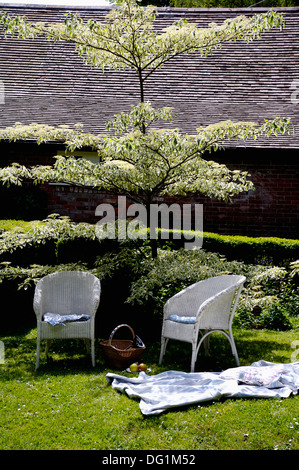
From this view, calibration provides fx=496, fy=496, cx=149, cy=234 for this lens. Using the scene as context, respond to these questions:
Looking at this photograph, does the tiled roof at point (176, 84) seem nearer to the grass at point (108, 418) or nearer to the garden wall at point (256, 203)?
the garden wall at point (256, 203)

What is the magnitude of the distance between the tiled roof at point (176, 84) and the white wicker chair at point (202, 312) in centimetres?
534

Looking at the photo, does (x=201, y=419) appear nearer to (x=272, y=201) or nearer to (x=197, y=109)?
(x=272, y=201)

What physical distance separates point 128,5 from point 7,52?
8.58m

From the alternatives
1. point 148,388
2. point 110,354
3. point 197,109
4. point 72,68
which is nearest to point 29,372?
point 110,354

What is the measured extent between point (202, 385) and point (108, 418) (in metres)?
1.08

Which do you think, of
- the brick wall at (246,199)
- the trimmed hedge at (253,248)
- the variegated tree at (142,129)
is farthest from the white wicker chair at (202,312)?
the brick wall at (246,199)

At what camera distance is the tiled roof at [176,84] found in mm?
11398

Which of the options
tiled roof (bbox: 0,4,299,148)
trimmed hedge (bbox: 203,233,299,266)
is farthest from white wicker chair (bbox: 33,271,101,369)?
tiled roof (bbox: 0,4,299,148)

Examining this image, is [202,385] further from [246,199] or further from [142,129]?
[246,199]

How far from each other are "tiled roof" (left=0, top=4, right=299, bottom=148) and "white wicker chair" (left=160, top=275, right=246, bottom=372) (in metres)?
5.34

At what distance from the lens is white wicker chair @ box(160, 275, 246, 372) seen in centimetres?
543

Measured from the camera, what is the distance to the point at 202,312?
5383 mm

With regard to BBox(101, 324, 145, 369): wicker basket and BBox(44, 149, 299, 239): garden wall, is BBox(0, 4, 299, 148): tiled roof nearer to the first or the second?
BBox(44, 149, 299, 239): garden wall

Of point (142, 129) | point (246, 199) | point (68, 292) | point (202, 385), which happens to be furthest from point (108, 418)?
point (246, 199)
